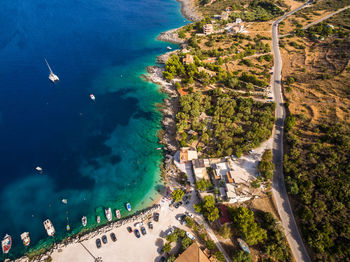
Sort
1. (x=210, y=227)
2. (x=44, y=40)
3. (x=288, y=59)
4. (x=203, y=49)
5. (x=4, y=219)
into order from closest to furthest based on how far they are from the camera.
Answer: (x=210, y=227), (x=4, y=219), (x=288, y=59), (x=203, y=49), (x=44, y=40)

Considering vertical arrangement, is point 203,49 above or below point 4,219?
above

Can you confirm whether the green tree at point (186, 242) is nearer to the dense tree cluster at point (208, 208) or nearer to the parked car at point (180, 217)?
the parked car at point (180, 217)

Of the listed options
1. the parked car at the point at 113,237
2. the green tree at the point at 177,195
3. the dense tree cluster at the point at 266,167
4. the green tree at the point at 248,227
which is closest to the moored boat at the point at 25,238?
the parked car at the point at 113,237

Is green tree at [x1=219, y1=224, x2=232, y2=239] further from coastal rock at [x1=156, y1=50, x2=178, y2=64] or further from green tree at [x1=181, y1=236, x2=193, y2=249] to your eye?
coastal rock at [x1=156, y1=50, x2=178, y2=64]

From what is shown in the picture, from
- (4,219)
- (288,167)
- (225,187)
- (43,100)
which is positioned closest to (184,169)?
(225,187)

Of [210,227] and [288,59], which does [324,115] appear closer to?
[288,59]

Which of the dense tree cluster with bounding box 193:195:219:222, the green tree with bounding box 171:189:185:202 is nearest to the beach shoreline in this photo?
the green tree with bounding box 171:189:185:202
